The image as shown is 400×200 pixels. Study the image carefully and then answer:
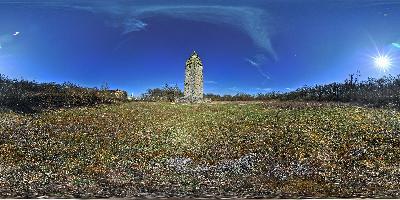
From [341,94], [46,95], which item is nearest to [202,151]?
[341,94]

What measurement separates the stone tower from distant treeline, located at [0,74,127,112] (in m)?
0.64

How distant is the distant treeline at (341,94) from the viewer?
191 inches

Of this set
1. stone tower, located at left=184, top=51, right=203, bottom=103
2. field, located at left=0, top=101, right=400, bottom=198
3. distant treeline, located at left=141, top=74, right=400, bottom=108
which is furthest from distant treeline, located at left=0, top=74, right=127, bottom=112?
stone tower, located at left=184, top=51, right=203, bottom=103

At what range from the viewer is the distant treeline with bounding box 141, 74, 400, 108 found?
191 inches

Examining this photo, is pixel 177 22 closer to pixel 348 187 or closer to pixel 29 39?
pixel 29 39

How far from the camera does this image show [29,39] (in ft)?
16.5

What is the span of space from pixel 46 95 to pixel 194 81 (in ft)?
4.93

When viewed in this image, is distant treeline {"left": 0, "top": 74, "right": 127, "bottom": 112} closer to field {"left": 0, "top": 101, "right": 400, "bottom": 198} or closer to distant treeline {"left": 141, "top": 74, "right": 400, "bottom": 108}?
field {"left": 0, "top": 101, "right": 400, "bottom": 198}

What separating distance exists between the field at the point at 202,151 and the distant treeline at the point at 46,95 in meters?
0.09

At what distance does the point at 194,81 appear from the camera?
16.3 ft

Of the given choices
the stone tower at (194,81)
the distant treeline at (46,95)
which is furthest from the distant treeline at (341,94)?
the distant treeline at (46,95)

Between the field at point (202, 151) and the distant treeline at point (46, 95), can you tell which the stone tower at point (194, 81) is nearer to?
the field at point (202, 151)

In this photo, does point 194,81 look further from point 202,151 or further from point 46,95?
point 46,95

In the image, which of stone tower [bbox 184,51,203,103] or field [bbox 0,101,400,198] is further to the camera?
stone tower [bbox 184,51,203,103]
